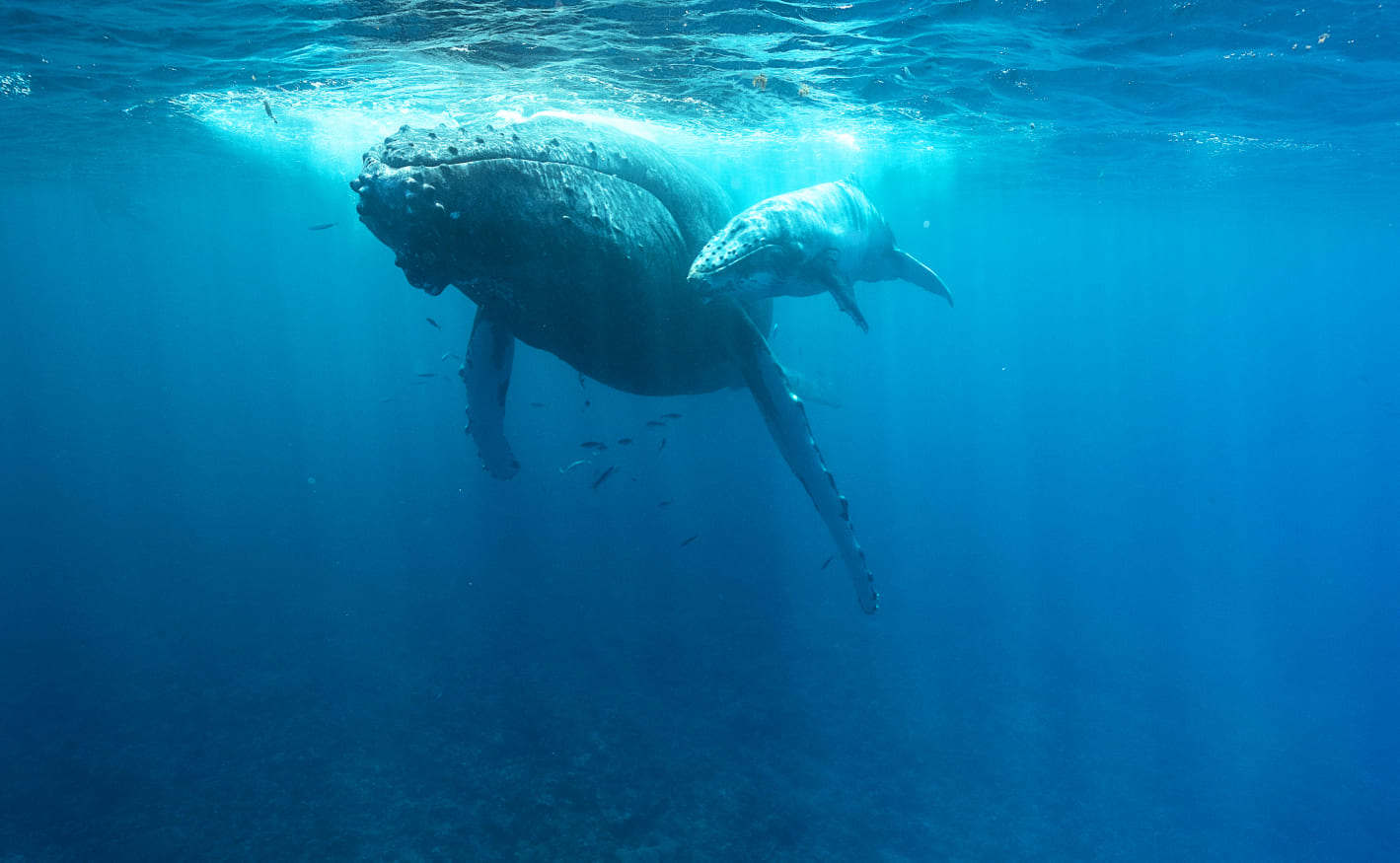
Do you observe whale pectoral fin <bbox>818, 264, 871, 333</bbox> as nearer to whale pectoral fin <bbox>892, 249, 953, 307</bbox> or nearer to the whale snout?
the whale snout

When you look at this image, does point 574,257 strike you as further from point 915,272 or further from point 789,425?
point 915,272

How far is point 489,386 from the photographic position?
21.6 feet

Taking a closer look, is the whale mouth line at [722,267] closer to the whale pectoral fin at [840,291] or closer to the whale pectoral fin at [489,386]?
the whale pectoral fin at [840,291]

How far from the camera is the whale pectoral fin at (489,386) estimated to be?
6.29 m

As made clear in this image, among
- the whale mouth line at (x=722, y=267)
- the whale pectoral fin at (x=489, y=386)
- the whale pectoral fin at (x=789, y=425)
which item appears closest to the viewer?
the whale mouth line at (x=722, y=267)

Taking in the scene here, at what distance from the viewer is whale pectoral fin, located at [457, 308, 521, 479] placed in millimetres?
6289

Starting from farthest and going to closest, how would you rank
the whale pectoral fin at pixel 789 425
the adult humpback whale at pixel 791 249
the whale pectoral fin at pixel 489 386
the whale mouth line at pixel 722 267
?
1. the whale pectoral fin at pixel 789 425
2. the whale pectoral fin at pixel 489 386
3. the adult humpback whale at pixel 791 249
4. the whale mouth line at pixel 722 267

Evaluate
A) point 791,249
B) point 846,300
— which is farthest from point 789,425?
point 791,249

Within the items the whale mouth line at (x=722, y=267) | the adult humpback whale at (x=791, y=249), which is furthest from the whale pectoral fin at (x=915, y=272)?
the whale mouth line at (x=722, y=267)

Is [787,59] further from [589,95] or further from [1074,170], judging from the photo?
[1074,170]

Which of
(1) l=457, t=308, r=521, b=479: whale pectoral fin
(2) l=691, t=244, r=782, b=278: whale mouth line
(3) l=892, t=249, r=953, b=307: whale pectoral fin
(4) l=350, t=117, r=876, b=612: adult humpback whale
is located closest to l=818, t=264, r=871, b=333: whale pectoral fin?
(4) l=350, t=117, r=876, b=612: adult humpback whale

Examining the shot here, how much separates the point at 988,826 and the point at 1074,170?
30158mm

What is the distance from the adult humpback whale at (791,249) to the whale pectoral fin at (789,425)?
0.52m

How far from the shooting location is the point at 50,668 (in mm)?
13508
